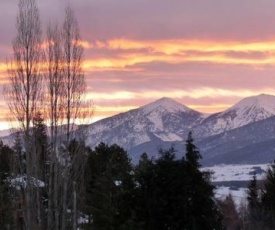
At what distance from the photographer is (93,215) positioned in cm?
2548

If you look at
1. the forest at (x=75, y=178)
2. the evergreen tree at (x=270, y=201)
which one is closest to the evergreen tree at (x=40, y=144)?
the forest at (x=75, y=178)

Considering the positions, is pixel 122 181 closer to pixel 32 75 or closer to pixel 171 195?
pixel 171 195

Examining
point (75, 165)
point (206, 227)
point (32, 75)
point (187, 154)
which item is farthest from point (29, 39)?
point (206, 227)

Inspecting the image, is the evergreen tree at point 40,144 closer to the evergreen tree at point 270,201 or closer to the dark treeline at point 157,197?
the dark treeline at point 157,197

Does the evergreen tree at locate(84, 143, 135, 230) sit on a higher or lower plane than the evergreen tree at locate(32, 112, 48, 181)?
lower

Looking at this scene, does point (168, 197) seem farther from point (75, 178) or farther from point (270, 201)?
point (270, 201)

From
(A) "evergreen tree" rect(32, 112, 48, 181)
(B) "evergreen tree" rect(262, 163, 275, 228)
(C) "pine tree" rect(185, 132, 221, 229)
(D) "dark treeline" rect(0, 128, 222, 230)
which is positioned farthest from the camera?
(B) "evergreen tree" rect(262, 163, 275, 228)

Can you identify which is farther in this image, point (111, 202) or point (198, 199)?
point (198, 199)

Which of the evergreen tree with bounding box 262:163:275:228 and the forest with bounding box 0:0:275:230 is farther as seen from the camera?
the evergreen tree with bounding box 262:163:275:228

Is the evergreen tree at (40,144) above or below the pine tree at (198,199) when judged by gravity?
above

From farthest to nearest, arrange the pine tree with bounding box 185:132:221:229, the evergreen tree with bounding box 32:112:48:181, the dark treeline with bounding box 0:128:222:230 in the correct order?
the evergreen tree with bounding box 32:112:48:181 < the pine tree with bounding box 185:132:221:229 < the dark treeline with bounding box 0:128:222:230

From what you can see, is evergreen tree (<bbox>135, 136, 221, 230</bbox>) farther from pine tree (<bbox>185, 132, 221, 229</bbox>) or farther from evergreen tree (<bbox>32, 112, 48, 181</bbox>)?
evergreen tree (<bbox>32, 112, 48, 181</bbox>)

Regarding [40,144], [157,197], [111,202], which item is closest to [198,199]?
[157,197]

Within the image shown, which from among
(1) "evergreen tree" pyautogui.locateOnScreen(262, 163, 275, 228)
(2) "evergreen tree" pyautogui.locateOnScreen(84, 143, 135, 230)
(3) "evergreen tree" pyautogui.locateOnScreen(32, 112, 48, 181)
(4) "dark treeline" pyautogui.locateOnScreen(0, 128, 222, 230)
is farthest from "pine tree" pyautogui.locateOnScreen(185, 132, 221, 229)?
(1) "evergreen tree" pyautogui.locateOnScreen(262, 163, 275, 228)
